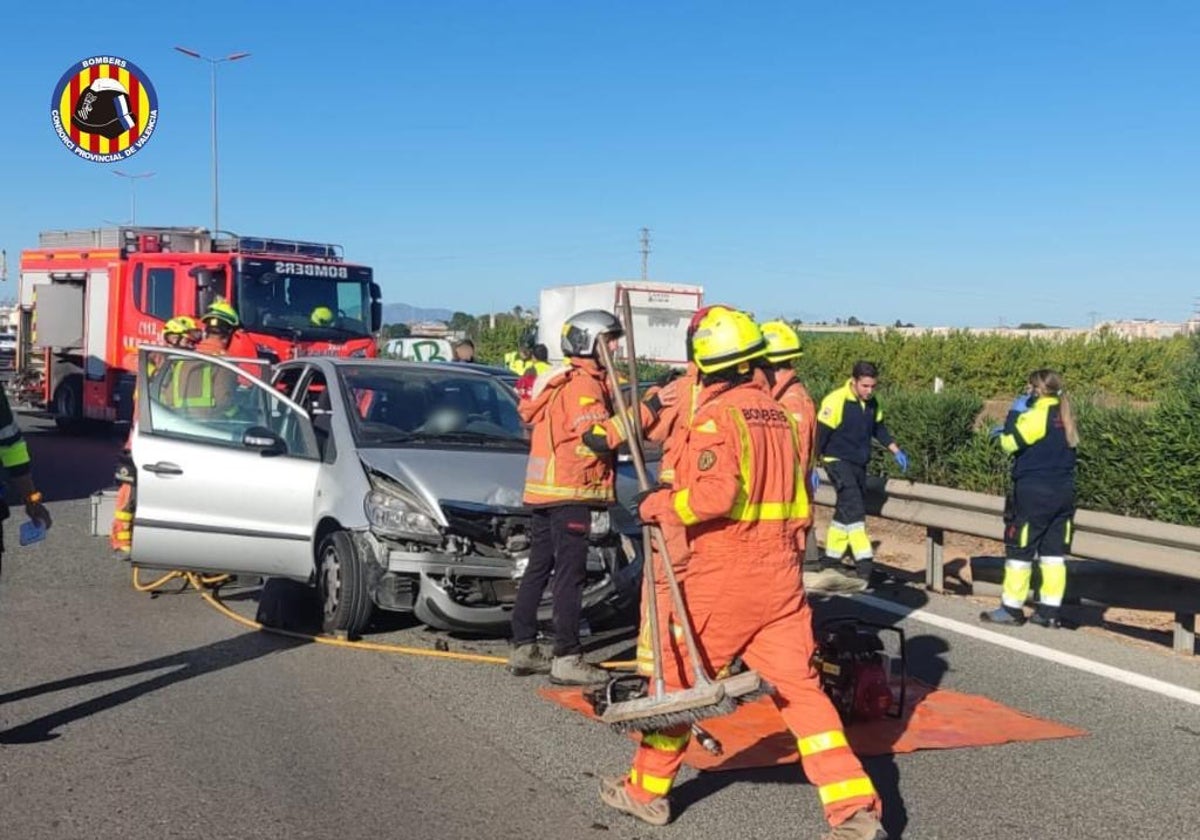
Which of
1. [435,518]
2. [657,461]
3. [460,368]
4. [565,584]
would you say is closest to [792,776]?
[565,584]

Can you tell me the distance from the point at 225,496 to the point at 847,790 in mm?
4956

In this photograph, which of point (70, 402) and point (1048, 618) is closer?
point (1048, 618)

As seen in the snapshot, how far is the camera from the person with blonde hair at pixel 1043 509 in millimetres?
8836

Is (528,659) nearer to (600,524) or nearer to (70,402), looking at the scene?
(600,524)

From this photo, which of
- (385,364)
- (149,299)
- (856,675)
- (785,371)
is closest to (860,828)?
(856,675)

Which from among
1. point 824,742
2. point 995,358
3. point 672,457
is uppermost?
point 995,358

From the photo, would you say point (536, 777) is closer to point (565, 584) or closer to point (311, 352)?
point (565, 584)

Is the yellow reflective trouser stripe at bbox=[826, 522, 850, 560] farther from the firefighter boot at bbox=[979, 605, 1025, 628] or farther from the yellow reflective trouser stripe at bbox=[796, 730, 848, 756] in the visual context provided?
the yellow reflective trouser stripe at bbox=[796, 730, 848, 756]

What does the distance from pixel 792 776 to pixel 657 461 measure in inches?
137

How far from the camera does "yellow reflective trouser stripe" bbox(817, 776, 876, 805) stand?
14.4ft

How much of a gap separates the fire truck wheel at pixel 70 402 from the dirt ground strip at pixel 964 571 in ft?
43.3

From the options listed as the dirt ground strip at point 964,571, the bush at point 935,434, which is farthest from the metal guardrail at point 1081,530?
the bush at point 935,434

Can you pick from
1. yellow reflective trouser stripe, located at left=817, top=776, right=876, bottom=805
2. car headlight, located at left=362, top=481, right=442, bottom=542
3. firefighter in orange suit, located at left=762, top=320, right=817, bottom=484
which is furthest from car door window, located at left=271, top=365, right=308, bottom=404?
yellow reflective trouser stripe, located at left=817, top=776, right=876, bottom=805

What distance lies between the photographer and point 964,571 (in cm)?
1226
